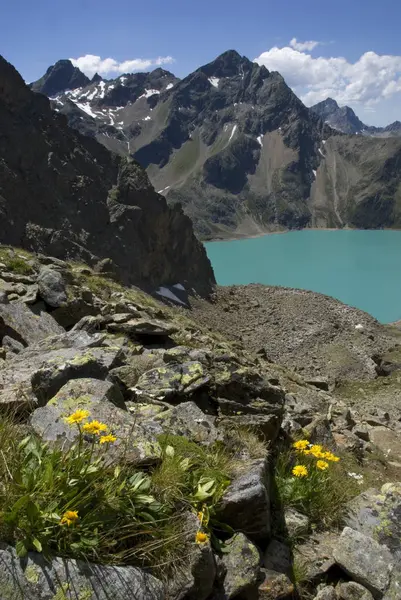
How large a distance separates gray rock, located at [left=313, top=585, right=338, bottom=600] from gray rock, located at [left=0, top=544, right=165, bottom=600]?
148cm

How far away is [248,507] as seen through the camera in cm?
414

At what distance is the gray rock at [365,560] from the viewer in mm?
4082

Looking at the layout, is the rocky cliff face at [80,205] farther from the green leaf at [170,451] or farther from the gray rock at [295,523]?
the green leaf at [170,451]

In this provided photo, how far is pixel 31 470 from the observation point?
3.34 meters

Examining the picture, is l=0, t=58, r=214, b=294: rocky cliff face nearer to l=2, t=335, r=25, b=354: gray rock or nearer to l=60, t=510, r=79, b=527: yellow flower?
l=2, t=335, r=25, b=354: gray rock

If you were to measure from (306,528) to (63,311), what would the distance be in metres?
9.06

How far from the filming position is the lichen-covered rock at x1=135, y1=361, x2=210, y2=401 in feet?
22.1

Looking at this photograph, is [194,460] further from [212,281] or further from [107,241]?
[212,281]

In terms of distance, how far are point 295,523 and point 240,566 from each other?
97 cm

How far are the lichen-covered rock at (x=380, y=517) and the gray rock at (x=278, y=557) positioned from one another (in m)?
0.84

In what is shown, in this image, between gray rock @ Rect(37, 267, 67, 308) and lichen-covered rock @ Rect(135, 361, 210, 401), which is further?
gray rock @ Rect(37, 267, 67, 308)

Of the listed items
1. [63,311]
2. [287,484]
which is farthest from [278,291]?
[287,484]

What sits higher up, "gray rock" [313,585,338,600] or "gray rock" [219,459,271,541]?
"gray rock" [219,459,271,541]

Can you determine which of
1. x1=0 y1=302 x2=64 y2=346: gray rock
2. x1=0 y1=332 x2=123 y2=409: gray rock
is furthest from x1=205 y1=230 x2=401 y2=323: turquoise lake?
x1=0 y1=332 x2=123 y2=409: gray rock
